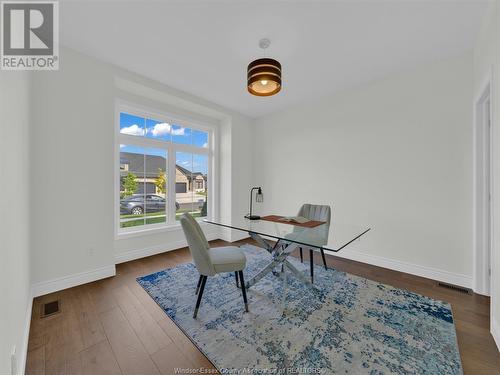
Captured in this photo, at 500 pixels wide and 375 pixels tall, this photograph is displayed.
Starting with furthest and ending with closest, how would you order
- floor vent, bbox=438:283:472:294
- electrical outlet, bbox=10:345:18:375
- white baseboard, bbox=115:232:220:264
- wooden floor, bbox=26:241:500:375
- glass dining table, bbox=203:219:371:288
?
white baseboard, bbox=115:232:220:264
floor vent, bbox=438:283:472:294
glass dining table, bbox=203:219:371:288
wooden floor, bbox=26:241:500:375
electrical outlet, bbox=10:345:18:375

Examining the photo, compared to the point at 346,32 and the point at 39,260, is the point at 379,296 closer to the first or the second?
the point at 346,32

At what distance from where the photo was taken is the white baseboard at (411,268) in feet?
8.21

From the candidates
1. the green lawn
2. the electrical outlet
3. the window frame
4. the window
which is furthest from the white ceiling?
the electrical outlet

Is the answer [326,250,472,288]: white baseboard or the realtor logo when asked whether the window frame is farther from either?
[326,250,472,288]: white baseboard

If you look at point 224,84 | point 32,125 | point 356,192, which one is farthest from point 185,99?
point 356,192

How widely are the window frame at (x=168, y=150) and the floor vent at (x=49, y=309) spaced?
1.19 metres

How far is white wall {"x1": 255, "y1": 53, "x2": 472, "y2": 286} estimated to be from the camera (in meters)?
2.53

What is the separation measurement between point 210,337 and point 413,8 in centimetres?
342

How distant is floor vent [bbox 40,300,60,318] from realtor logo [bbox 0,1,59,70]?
2119mm

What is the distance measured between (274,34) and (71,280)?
369cm

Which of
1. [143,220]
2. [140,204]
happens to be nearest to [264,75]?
[140,204]

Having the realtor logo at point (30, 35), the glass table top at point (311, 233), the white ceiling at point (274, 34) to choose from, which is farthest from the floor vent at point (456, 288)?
the realtor logo at point (30, 35)

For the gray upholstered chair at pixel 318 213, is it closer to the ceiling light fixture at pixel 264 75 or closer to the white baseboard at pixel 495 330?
the white baseboard at pixel 495 330

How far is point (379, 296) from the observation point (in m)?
2.24
